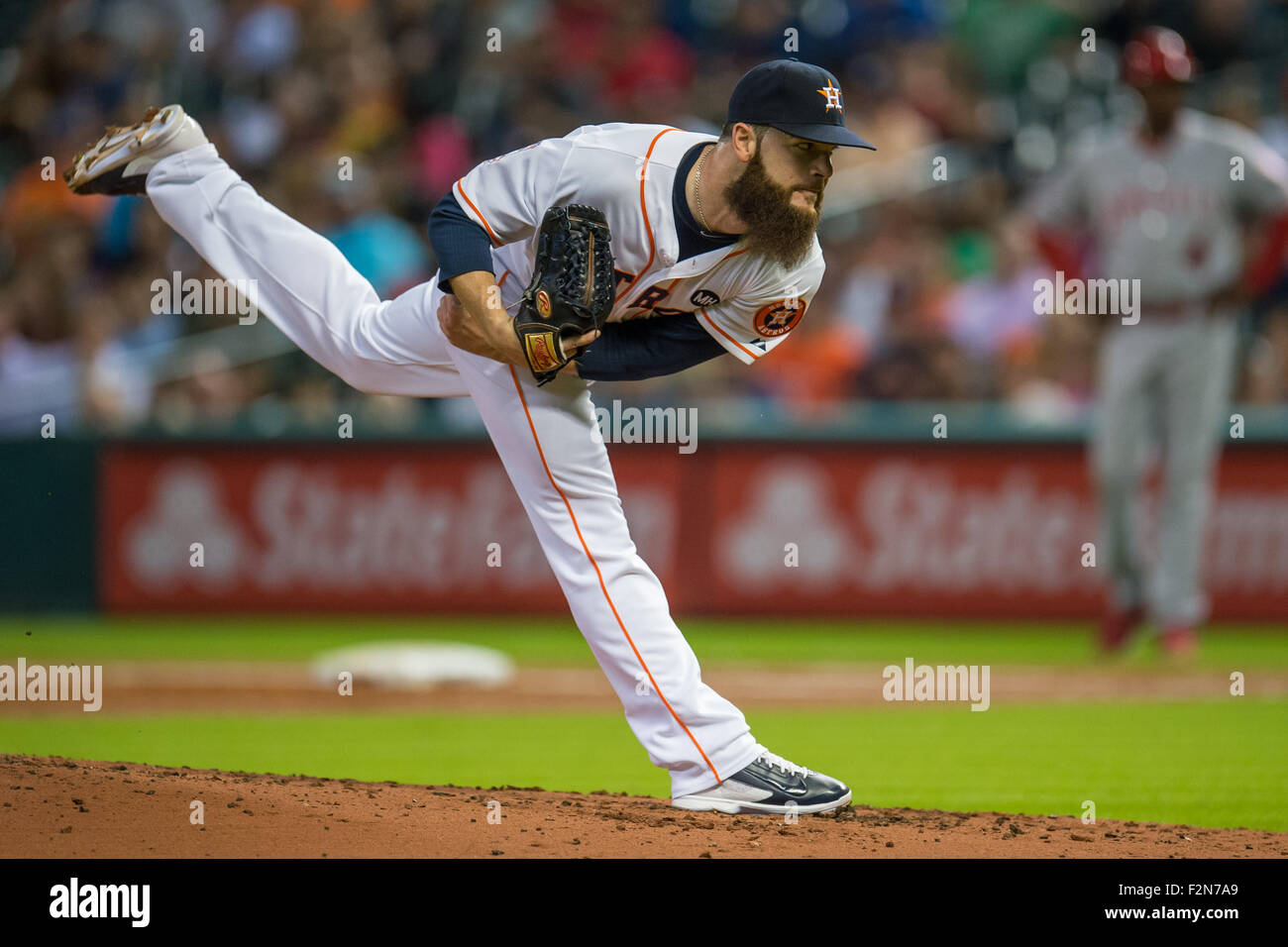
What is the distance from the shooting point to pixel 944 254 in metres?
12.2

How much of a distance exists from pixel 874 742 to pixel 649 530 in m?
4.11

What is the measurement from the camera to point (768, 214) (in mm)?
4340

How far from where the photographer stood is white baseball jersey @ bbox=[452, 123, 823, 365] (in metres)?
4.42

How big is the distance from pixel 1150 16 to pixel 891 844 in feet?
33.6

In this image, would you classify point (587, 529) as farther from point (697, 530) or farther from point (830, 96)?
point (697, 530)

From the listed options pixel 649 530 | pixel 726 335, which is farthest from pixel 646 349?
pixel 649 530

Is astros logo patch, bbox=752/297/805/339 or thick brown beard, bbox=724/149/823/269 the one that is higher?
thick brown beard, bbox=724/149/823/269

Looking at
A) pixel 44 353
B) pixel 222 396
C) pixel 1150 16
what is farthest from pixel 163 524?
pixel 1150 16

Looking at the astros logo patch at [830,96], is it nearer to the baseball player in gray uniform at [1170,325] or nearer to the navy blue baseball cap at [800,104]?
the navy blue baseball cap at [800,104]

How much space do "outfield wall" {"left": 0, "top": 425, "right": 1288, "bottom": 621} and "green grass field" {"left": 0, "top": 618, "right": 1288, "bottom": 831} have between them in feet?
2.85

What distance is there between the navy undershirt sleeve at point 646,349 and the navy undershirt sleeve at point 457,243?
1.38ft

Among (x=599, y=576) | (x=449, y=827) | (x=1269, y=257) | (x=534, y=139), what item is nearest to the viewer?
(x=449, y=827)

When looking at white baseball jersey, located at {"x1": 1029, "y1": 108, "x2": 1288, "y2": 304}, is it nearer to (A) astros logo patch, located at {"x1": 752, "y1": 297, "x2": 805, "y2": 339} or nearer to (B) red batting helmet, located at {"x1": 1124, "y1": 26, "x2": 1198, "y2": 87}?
(B) red batting helmet, located at {"x1": 1124, "y1": 26, "x2": 1198, "y2": 87}

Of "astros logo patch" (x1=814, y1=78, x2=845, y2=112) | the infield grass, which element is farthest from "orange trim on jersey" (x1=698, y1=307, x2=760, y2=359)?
the infield grass
